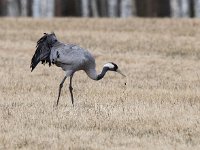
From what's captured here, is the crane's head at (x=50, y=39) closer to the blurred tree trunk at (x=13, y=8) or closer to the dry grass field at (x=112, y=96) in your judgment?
the dry grass field at (x=112, y=96)

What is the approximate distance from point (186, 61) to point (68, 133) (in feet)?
40.2

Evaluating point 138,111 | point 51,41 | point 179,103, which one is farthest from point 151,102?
point 51,41

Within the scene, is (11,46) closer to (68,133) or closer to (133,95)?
(133,95)

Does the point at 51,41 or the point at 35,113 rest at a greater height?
the point at 51,41

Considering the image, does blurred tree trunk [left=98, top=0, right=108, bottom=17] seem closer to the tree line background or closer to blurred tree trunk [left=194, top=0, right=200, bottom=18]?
the tree line background

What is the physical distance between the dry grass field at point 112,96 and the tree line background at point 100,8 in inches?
692

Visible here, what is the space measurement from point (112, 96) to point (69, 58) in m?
1.84

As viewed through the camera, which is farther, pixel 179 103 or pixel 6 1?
pixel 6 1

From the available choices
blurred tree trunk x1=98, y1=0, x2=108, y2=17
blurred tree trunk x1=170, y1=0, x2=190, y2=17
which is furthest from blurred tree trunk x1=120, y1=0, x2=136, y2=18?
blurred tree trunk x1=98, y1=0, x2=108, y2=17

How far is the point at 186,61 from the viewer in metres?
23.3

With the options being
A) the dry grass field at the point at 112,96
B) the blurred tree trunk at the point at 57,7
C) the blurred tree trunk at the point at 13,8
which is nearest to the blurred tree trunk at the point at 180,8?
the blurred tree trunk at the point at 57,7

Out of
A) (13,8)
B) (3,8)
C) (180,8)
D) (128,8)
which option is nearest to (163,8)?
(180,8)

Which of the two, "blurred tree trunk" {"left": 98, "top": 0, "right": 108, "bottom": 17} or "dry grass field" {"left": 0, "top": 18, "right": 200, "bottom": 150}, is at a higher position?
"blurred tree trunk" {"left": 98, "top": 0, "right": 108, "bottom": 17}

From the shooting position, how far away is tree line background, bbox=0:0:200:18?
1916 inches
